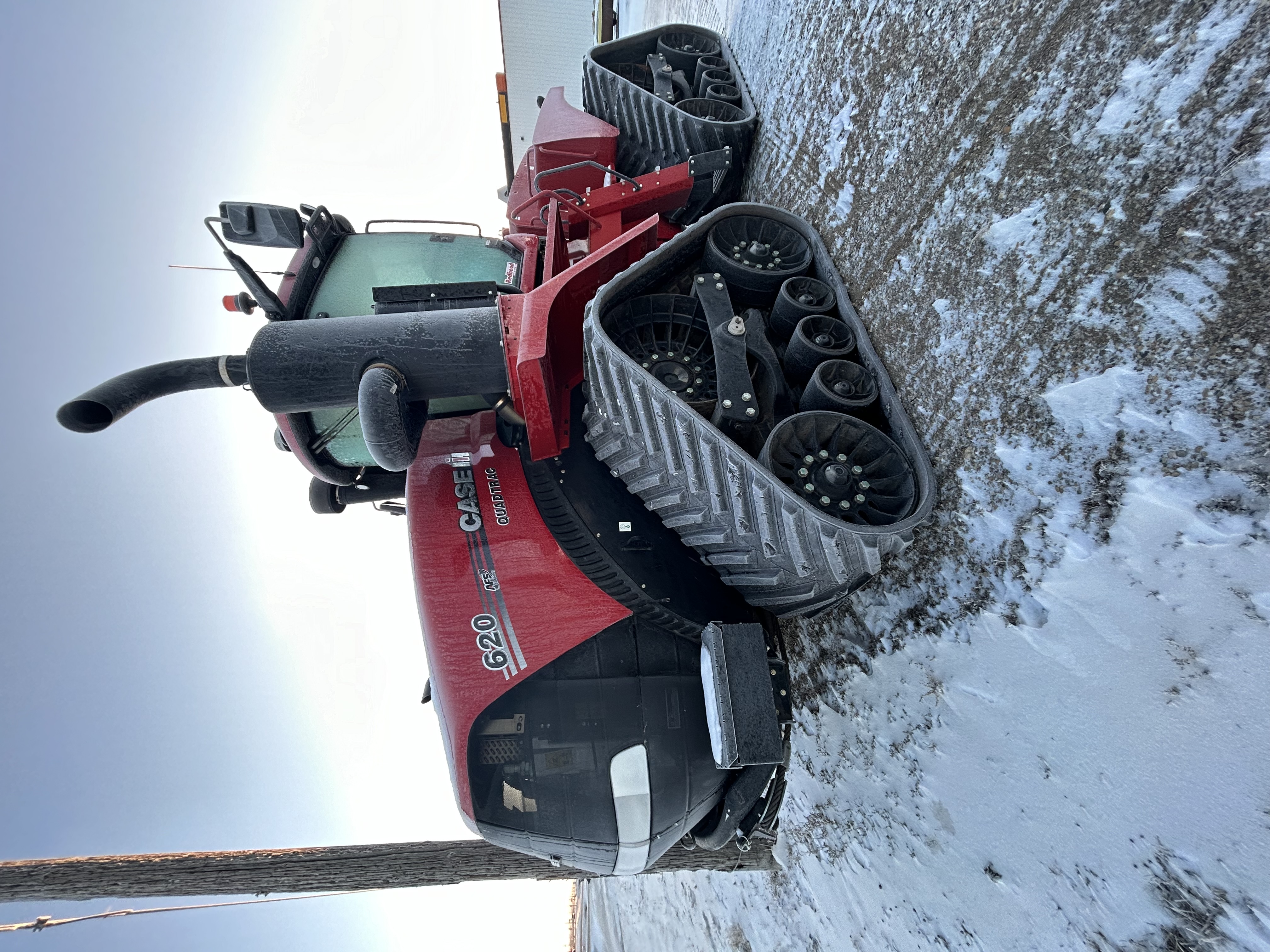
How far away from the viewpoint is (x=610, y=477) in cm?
261

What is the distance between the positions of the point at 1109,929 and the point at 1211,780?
1.56ft

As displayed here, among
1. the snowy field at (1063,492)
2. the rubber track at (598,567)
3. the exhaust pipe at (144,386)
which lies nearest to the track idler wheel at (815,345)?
the snowy field at (1063,492)

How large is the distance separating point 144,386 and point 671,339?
1931mm

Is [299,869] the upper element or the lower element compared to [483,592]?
lower

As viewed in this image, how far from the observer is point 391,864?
11.1ft

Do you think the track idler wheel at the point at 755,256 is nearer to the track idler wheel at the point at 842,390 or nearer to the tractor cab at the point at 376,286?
the track idler wheel at the point at 842,390

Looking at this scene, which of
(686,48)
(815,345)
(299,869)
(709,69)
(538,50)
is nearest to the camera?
(815,345)

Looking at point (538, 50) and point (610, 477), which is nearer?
point (610, 477)

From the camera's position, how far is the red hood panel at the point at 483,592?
2266 millimetres

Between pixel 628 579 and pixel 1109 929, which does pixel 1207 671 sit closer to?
pixel 1109 929

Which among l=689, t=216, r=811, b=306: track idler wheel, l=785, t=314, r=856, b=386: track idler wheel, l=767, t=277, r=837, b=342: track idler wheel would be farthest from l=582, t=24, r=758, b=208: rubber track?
l=785, t=314, r=856, b=386: track idler wheel

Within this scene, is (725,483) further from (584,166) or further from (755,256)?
(584,166)

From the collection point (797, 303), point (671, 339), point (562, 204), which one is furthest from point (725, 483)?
point (562, 204)

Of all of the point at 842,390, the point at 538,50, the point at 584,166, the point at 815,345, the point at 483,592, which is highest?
the point at 538,50
